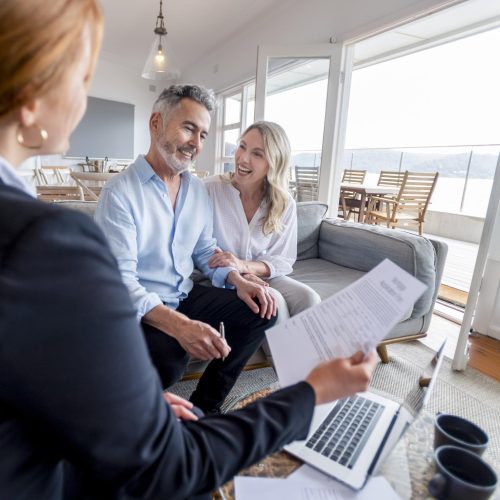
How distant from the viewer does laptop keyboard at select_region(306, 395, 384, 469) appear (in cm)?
72

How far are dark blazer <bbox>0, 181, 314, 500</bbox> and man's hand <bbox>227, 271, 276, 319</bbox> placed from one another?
89 centimetres

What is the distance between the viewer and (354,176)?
6.25 metres

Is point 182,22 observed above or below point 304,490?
above

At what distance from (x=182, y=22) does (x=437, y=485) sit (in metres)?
4.88

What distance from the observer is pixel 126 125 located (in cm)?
653

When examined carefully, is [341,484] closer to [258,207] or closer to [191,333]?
[191,333]

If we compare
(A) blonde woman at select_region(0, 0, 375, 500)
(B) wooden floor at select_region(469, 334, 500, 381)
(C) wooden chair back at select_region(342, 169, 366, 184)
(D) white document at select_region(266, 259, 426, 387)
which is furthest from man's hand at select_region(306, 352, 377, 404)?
(C) wooden chair back at select_region(342, 169, 366, 184)

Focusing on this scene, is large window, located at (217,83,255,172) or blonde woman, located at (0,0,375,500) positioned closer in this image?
blonde woman, located at (0,0,375,500)

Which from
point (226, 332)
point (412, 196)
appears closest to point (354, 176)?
point (412, 196)

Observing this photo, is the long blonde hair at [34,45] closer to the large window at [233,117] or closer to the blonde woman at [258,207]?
the blonde woman at [258,207]

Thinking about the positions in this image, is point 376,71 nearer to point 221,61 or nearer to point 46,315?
point 221,61

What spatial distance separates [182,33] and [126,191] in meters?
4.26

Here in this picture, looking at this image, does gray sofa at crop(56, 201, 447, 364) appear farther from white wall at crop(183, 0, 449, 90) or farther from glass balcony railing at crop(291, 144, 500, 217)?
glass balcony railing at crop(291, 144, 500, 217)

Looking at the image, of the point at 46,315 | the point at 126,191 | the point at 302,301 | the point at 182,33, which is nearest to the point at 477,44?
the point at 182,33
